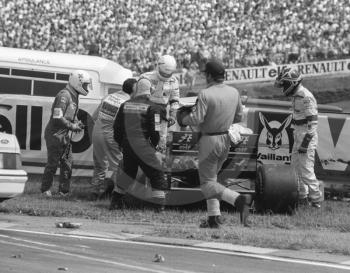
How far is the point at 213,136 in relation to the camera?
1041 cm

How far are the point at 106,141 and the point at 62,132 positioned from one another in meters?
0.69

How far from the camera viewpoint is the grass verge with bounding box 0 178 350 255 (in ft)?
31.0

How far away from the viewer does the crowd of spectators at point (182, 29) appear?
35188mm

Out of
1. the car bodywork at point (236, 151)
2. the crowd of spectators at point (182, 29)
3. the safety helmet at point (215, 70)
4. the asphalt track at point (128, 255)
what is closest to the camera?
the asphalt track at point (128, 255)

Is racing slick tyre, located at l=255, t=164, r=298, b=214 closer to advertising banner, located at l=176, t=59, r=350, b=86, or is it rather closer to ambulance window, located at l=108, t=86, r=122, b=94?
ambulance window, located at l=108, t=86, r=122, b=94

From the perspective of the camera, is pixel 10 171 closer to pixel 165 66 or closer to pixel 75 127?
pixel 75 127

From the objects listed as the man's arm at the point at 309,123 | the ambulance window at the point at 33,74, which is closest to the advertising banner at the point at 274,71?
the ambulance window at the point at 33,74

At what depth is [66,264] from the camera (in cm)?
786

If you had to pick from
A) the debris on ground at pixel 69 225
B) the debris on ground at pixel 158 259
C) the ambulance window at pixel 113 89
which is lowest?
the debris on ground at pixel 69 225

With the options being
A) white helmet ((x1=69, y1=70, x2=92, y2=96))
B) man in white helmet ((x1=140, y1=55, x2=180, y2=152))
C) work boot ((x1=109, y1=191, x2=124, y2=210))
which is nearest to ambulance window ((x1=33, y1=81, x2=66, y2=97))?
white helmet ((x1=69, y1=70, x2=92, y2=96))

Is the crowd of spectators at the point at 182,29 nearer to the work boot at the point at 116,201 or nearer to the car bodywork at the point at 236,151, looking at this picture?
the car bodywork at the point at 236,151

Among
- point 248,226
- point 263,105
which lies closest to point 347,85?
point 263,105

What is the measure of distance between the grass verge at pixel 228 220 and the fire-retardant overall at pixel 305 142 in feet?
1.08

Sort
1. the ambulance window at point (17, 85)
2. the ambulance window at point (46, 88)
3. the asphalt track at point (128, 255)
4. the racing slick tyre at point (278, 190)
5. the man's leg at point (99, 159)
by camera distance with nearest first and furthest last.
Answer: the asphalt track at point (128, 255), the racing slick tyre at point (278, 190), the man's leg at point (99, 159), the ambulance window at point (46, 88), the ambulance window at point (17, 85)
